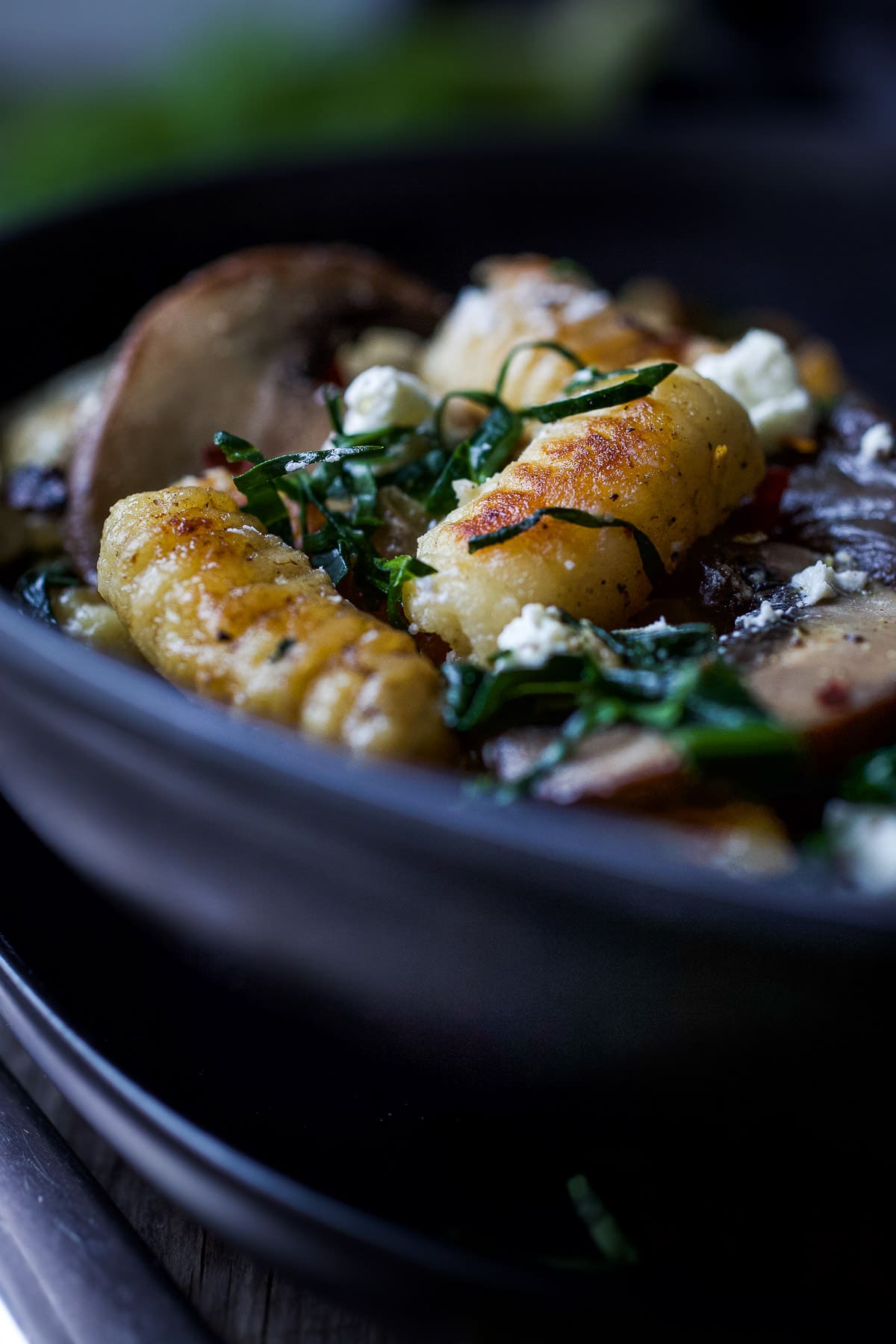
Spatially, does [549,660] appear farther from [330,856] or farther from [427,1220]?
[427,1220]

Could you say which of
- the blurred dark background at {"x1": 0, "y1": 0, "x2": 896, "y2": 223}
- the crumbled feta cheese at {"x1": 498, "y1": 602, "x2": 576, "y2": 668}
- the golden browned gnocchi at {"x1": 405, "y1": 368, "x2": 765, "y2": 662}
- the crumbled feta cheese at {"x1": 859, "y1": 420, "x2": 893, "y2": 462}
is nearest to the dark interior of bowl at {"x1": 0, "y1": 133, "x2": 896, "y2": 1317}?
the crumbled feta cheese at {"x1": 498, "y1": 602, "x2": 576, "y2": 668}

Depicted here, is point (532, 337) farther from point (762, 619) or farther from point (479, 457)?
point (762, 619)

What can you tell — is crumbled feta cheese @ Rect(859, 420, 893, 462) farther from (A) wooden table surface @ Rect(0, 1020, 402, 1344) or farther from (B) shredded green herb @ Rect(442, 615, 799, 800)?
(A) wooden table surface @ Rect(0, 1020, 402, 1344)

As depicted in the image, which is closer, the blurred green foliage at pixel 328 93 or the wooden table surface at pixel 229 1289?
the wooden table surface at pixel 229 1289

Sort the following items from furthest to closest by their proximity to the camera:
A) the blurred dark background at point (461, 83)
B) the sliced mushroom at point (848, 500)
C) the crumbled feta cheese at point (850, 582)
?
1. the blurred dark background at point (461, 83)
2. the sliced mushroom at point (848, 500)
3. the crumbled feta cheese at point (850, 582)

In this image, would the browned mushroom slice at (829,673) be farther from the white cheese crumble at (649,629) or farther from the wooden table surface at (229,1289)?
the wooden table surface at (229,1289)

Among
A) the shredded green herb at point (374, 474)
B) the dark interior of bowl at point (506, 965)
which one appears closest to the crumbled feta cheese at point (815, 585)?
the shredded green herb at point (374, 474)
